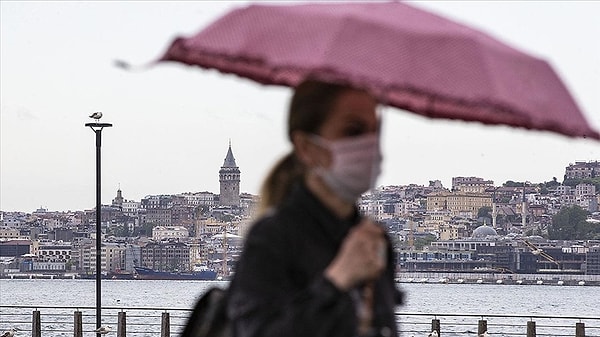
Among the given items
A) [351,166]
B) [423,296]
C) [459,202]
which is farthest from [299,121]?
[459,202]

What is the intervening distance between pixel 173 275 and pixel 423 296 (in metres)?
37.1

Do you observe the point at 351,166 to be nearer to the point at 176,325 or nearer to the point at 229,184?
the point at 176,325

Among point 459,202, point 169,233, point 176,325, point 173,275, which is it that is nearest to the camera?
point 176,325

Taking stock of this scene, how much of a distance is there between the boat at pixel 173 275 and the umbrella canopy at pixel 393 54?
131m

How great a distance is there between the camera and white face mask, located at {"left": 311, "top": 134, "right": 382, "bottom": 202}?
3150 mm

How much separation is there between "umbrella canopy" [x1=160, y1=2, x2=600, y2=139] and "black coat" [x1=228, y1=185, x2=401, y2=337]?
275 mm

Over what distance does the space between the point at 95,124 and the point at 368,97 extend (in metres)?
24.1

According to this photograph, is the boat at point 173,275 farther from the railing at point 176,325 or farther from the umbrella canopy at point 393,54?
the umbrella canopy at point 393,54

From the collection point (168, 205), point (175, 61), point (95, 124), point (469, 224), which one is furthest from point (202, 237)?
point (175, 61)

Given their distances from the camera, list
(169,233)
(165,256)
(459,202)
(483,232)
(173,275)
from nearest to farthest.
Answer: (483,232)
(173,275)
(165,256)
(459,202)
(169,233)

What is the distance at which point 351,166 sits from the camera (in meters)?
3.15

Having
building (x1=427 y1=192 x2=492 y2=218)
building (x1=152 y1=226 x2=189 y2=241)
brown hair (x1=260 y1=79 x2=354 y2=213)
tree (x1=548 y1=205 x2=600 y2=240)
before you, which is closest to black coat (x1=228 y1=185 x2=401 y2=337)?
brown hair (x1=260 y1=79 x2=354 y2=213)

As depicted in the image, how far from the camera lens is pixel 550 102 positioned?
3.47 metres

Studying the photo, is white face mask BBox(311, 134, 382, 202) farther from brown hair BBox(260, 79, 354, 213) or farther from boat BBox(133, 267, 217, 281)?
boat BBox(133, 267, 217, 281)
